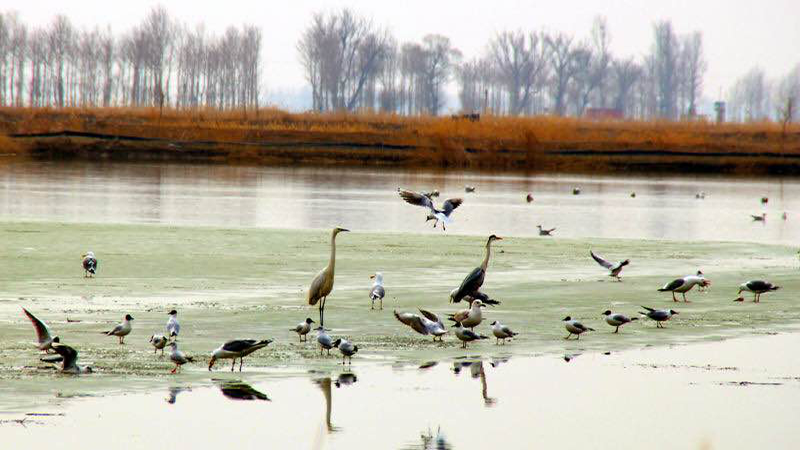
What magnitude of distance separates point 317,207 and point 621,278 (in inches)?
831

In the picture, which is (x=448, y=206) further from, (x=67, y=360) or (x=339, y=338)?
(x=67, y=360)

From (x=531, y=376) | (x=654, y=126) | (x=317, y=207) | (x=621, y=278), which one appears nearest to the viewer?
(x=531, y=376)

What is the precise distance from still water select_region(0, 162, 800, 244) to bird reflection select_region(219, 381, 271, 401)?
72.0 ft

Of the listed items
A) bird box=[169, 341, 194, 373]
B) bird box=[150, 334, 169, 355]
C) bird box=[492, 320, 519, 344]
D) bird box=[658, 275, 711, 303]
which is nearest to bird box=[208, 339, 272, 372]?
bird box=[169, 341, 194, 373]

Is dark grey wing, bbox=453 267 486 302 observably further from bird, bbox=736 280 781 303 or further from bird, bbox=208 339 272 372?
bird, bbox=736 280 781 303

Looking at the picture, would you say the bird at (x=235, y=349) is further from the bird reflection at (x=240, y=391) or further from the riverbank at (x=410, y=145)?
the riverbank at (x=410, y=145)

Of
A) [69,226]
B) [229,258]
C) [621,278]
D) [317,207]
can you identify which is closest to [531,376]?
[621,278]

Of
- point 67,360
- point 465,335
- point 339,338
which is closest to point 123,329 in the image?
point 67,360

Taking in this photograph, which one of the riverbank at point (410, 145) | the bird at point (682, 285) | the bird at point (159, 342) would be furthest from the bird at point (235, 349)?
the riverbank at point (410, 145)

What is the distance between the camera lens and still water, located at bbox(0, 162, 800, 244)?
1457 inches

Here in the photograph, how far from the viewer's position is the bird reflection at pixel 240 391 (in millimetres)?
12298

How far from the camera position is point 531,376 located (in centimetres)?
1383

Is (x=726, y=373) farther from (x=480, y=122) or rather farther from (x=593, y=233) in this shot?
(x=480, y=122)

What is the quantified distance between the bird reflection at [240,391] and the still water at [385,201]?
2193cm
